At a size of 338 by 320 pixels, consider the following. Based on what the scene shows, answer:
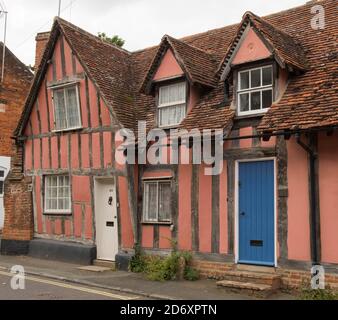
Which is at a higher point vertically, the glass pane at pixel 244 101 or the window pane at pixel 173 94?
the window pane at pixel 173 94

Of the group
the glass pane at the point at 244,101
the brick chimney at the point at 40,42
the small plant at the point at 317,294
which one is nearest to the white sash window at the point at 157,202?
the glass pane at the point at 244,101

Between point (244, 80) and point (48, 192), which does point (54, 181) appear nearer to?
point (48, 192)

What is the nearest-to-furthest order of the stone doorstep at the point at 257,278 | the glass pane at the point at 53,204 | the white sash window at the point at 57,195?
the stone doorstep at the point at 257,278, the white sash window at the point at 57,195, the glass pane at the point at 53,204

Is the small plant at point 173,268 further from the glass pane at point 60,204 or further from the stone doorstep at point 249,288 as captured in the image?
the glass pane at point 60,204

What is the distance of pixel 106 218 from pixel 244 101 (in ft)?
17.2

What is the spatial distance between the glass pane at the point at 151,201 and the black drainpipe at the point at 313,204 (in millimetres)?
4440

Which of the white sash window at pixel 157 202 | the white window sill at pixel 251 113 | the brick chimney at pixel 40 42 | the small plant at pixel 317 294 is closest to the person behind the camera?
the small plant at pixel 317 294

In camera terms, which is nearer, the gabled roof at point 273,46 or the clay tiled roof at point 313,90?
the clay tiled roof at point 313,90

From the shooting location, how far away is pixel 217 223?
1148 centimetres

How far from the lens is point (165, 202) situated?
1277 centimetres

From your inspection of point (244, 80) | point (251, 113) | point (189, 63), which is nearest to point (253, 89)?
point (244, 80)

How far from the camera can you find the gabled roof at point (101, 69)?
13.9m

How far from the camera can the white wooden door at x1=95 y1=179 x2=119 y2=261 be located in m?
13.8

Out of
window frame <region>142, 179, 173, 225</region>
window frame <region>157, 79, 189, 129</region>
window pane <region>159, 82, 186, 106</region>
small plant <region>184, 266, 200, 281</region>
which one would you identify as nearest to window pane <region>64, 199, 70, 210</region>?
window frame <region>142, 179, 173, 225</region>
